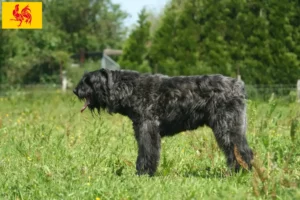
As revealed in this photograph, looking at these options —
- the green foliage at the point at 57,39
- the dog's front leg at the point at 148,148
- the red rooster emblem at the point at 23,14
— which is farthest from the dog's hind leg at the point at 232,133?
the green foliage at the point at 57,39

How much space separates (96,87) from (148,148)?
1.10m

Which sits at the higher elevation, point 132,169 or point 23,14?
point 23,14

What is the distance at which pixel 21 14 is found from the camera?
14.2 meters

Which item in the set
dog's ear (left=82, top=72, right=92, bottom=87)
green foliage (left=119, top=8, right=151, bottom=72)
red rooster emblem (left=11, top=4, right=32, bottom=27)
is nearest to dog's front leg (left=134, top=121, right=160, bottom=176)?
dog's ear (left=82, top=72, right=92, bottom=87)

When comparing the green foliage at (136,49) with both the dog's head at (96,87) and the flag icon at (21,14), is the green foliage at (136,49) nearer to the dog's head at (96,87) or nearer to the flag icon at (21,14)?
the flag icon at (21,14)

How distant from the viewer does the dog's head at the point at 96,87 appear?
764cm

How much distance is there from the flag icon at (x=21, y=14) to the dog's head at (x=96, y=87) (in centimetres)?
679

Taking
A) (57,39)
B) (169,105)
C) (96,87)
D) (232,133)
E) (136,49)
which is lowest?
(232,133)

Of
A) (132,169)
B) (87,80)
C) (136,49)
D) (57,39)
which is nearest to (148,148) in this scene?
(132,169)

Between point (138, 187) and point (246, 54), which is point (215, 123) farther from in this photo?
point (246, 54)

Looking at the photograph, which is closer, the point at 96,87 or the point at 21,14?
the point at 96,87

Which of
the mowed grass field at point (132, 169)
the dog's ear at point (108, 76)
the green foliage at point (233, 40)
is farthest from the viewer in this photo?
the green foliage at point (233, 40)

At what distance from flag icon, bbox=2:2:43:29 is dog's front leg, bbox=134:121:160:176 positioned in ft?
25.0

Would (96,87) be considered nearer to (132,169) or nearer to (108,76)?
(108,76)
